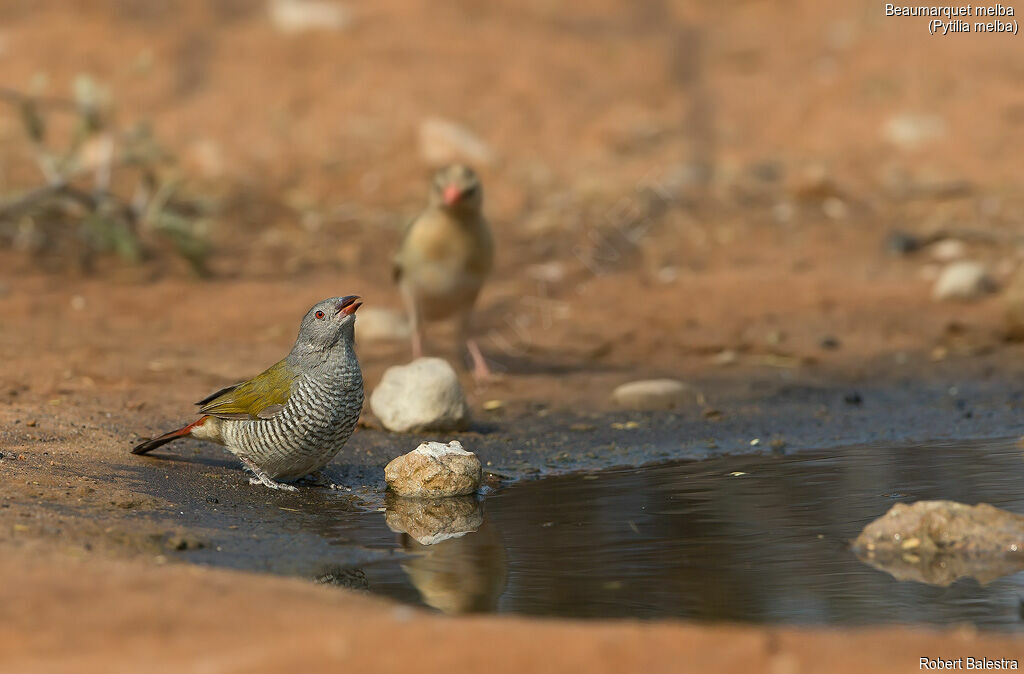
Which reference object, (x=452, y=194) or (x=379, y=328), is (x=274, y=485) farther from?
(x=379, y=328)

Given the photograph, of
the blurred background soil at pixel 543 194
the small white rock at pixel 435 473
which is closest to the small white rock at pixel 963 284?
the blurred background soil at pixel 543 194

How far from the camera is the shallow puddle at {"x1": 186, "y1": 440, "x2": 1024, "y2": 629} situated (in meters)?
4.25

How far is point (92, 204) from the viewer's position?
35.4 ft

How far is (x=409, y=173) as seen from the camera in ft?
45.3

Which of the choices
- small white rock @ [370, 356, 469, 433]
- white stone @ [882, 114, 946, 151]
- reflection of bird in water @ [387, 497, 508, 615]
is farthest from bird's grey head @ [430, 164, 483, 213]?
white stone @ [882, 114, 946, 151]

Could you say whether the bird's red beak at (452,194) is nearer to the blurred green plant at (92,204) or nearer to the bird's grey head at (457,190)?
the bird's grey head at (457,190)

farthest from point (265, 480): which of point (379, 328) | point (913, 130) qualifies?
point (913, 130)

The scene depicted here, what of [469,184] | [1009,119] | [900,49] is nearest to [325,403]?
[469,184]

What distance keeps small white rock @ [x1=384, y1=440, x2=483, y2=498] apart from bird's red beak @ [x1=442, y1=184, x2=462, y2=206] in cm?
289

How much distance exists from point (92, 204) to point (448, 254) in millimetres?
3861

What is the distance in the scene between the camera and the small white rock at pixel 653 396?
25.5 feet

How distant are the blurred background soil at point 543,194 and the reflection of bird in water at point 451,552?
113 centimetres

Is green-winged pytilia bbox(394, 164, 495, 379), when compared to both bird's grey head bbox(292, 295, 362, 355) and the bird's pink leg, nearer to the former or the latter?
the bird's pink leg

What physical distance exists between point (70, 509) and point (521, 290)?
6.04 meters
